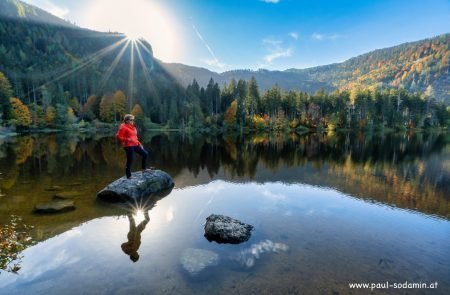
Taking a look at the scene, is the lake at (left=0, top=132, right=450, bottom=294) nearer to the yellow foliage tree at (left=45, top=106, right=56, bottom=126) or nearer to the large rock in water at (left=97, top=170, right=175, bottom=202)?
the large rock in water at (left=97, top=170, right=175, bottom=202)

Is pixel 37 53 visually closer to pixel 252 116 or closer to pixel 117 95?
pixel 117 95

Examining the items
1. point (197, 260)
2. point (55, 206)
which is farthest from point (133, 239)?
point (55, 206)

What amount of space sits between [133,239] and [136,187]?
5751mm

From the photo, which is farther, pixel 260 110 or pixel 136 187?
pixel 260 110

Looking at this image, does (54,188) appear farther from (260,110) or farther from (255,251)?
(260,110)

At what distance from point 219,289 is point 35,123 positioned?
336ft

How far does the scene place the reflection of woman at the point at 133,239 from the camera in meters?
9.56

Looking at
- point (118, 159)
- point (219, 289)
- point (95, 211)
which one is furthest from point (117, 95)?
point (219, 289)

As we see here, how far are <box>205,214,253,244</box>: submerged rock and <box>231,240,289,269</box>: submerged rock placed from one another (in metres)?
0.74

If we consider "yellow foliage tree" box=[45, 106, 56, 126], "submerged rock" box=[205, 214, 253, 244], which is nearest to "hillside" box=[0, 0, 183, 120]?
"yellow foliage tree" box=[45, 106, 56, 126]

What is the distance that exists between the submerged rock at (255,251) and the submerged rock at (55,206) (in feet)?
32.5

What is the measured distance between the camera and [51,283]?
767 cm

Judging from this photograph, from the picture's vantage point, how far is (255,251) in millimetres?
9930

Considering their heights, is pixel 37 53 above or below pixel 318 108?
above
